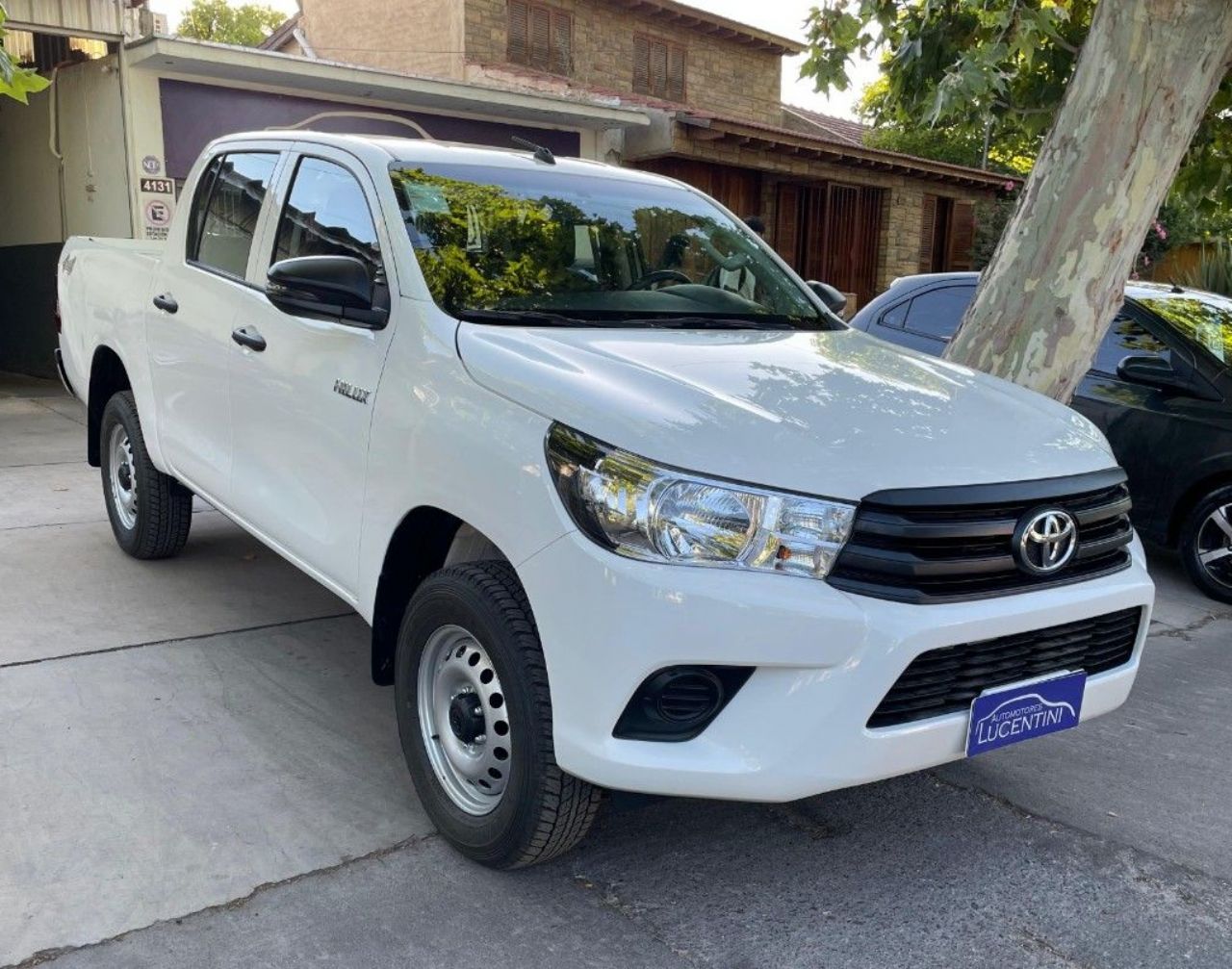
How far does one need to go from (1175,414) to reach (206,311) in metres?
4.98

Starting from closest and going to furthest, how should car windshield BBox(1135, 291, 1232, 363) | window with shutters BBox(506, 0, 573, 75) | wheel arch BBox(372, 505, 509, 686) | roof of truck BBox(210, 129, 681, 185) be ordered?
1. wheel arch BBox(372, 505, 509, 686)
2. roof of truck BBox(210, 129, 681, 185)
3. car windshield BBox(1135, 291, 1232, 363)
4. window with shutters BBox(506, 0, 573, 75)

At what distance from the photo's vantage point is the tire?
5270 millimetres

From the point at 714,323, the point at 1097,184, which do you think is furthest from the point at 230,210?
the point at 1097,184

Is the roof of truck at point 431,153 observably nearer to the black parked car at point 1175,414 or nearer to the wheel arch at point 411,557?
the wheel arch at point 411,557

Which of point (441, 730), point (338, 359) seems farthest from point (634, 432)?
point (338, 359)

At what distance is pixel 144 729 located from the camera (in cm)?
381

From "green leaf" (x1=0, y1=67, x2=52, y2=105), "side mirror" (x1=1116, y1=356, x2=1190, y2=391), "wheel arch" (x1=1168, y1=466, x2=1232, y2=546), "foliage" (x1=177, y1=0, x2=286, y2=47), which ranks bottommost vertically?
"wheel arch" (x1=1168, y1=466, x2=1232, y2=546)

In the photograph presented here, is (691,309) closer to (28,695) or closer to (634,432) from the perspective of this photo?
(634,432)

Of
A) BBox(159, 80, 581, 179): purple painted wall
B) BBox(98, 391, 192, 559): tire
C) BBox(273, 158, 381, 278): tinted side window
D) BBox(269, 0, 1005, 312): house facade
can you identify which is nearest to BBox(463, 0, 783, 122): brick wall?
BBox(269, 0, 1005, 312): house facade

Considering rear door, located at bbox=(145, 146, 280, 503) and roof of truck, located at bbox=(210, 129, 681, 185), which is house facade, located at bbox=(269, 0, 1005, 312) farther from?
roof of truck, located at bbox=(210, 129, 681, 185)

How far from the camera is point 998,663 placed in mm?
2771

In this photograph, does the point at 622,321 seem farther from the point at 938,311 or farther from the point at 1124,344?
the point at 938,311

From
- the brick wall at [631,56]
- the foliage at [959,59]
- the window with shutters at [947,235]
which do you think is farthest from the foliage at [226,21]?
the foliage at [959,59]

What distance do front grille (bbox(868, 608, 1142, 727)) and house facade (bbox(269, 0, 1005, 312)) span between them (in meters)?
11.3
